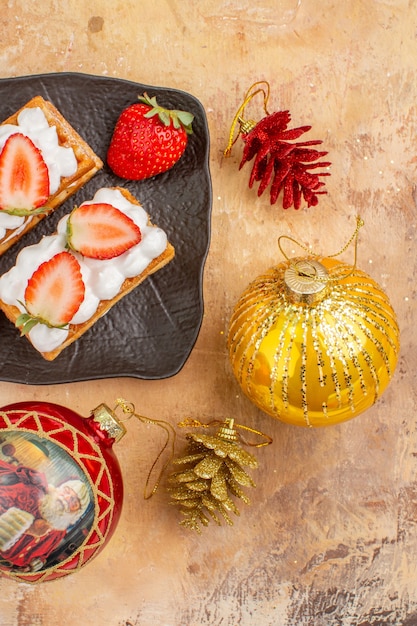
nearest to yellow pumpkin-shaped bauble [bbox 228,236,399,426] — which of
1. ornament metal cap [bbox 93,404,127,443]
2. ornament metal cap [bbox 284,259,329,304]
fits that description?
ornament metal cap [bbox 284,259,329,304]

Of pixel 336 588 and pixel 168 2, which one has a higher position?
pixel 168 2

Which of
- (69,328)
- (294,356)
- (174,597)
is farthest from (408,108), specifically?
(174,597)

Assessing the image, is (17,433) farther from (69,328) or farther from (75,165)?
(75,165)

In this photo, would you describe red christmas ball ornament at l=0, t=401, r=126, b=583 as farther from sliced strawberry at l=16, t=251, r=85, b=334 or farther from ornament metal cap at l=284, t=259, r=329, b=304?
ornament metal cap at l=284, t=259, r=329, b=304

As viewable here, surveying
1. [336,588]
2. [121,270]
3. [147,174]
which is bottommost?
[336,588]

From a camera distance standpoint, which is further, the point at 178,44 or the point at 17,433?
the point at 178,44

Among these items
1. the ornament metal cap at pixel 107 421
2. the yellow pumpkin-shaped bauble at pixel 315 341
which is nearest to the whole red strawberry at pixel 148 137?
the yellow pumpkin-shaped bauble at pixel 315 341
